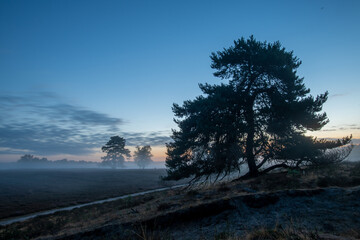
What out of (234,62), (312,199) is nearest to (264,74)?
(234,62)

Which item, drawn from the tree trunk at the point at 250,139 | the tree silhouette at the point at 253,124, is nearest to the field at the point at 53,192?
the tree silhouette at the point at 253,124

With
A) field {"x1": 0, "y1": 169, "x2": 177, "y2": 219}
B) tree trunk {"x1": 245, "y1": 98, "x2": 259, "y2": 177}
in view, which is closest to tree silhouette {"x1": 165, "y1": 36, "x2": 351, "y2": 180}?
tree trunk {"x1": 245, "y1": 98, "x2": 259, "y2": 177}

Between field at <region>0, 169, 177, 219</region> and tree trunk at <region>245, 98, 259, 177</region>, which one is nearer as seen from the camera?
tree trunk at <region>245, 98, 259, 177</region>

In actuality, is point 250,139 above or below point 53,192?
above

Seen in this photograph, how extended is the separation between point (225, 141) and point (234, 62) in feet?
26.3

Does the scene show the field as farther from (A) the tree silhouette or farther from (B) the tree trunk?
(B) the tree trunk

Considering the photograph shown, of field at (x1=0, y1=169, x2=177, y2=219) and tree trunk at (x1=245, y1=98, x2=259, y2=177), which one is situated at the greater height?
tree trunk at (x1=245, y1=98, x2=259, y2=177)

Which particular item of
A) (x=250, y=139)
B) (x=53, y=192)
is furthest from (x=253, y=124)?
(x=53, y=192)

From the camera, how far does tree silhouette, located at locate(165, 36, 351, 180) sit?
558 inches

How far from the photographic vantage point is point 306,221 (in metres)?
5.06

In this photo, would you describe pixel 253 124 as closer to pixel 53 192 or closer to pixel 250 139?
pixel 250 139

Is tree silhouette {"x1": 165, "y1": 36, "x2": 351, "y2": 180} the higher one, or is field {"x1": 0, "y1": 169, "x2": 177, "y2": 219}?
tree silhouette {"x1": 165, "y1": 36, "x2": 351, "y2": 180}

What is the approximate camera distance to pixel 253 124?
1508 cm

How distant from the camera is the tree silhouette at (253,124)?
1418 cm
